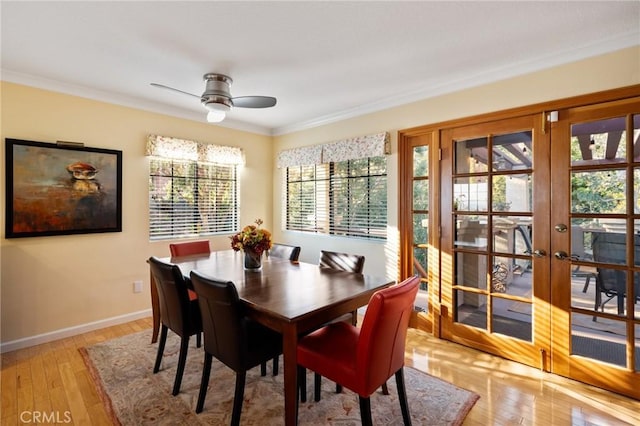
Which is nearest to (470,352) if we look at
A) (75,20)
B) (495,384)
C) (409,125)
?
(495,384)

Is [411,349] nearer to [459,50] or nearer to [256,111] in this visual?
[459,50]

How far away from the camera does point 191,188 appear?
13.3ft

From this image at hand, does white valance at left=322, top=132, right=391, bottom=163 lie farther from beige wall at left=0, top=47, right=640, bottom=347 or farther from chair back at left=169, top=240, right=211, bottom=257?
chair back at left=169, top=240, right=211, bottom=257

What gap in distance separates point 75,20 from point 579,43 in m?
3.49

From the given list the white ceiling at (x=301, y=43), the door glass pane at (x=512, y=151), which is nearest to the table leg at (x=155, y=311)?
the white ceiling at (x=301, y=43)

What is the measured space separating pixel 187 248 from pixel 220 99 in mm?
1593

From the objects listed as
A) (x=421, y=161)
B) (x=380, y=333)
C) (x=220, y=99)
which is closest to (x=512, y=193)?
(x=421, y=161)

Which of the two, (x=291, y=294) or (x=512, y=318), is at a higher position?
(x=291, y=294)

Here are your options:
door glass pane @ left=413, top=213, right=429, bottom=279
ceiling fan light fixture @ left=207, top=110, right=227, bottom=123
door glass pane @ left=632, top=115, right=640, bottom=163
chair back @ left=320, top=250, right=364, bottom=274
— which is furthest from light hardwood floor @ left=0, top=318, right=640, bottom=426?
ceiling fan light fixture @ left=207, top=110, right=227, bottom=123

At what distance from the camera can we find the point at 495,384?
235cm

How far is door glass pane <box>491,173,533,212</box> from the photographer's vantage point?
2621 mm

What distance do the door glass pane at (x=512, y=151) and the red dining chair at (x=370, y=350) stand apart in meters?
1.65

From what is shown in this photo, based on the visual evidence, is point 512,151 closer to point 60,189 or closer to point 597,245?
point 597,245

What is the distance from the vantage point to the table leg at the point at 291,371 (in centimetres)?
161
